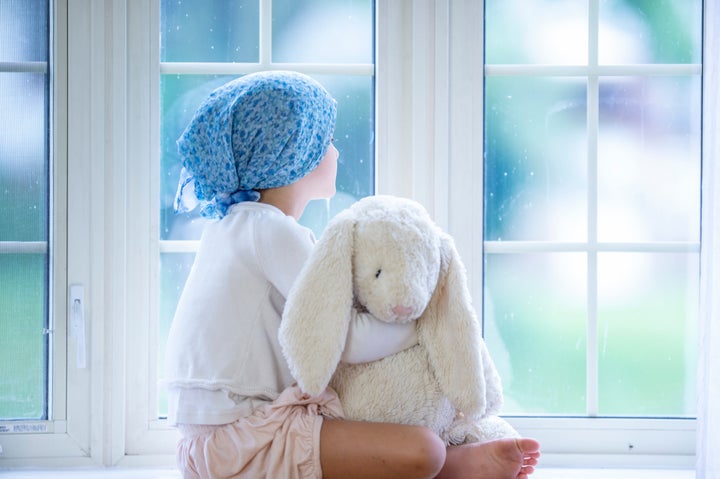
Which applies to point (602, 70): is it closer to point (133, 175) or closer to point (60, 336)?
point (133, 175)

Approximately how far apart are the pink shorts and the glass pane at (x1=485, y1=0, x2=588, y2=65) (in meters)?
0.97

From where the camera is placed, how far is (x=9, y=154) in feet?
5.86

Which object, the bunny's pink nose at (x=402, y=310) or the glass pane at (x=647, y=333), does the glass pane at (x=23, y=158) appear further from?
the glass pane at (x=647, y=333)

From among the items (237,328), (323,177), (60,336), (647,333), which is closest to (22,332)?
(60,336)

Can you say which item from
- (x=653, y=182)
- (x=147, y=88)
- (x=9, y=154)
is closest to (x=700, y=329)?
(x=653, y=182)

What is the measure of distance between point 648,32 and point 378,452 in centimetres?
→ 121

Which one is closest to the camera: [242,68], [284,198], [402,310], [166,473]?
[402,310]

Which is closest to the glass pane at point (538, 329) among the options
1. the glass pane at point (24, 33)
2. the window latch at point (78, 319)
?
the window latch at point (78, 319)

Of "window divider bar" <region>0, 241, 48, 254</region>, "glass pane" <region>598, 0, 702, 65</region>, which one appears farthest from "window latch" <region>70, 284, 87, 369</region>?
"glass pane" <region>598, 0, 702, 65</region>

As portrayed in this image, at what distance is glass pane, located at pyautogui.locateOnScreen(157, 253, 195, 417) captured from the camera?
184 centimetres

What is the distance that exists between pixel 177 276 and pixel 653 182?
115 centimetres

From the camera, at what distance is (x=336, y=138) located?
184cm

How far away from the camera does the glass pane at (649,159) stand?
72.4 inches

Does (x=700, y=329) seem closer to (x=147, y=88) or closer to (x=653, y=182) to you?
(x=653, y=182)
